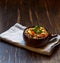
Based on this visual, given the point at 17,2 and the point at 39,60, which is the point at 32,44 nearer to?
the point at 39,60

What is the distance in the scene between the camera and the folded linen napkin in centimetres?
105

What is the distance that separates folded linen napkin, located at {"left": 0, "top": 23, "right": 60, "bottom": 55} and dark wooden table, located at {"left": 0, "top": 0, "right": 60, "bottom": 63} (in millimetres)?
23

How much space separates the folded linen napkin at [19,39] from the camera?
1.05 metres

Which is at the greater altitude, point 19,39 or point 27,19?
point 27,19

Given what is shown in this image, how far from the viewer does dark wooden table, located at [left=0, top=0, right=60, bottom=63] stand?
40.0 inches

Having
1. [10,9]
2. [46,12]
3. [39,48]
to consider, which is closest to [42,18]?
[46,12]

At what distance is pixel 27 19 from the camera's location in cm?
136

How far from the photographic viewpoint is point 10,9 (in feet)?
4.89

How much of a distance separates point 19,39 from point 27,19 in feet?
0.91

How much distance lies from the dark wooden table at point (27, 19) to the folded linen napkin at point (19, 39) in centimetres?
2

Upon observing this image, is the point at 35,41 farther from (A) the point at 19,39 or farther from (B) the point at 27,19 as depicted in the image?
(B) the point at 27,19

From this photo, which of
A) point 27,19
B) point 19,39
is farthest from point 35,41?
point 27,19

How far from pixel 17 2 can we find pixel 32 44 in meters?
0.64

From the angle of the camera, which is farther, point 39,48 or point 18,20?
point 18,20
